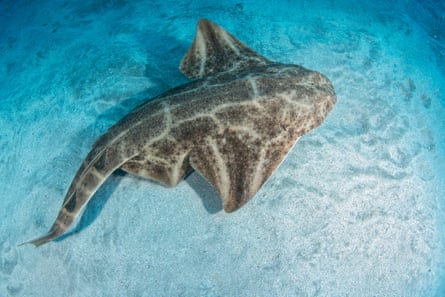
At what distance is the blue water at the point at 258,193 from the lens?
11.9 ft

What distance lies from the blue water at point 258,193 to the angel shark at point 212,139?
45cm

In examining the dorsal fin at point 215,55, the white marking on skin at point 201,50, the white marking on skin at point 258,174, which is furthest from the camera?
the white marking on skin at point 201,50

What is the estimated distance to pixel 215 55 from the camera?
4.70 metres

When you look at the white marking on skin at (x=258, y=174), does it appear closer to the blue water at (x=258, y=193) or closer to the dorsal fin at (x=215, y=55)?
the blue water at (x=258, y=193)

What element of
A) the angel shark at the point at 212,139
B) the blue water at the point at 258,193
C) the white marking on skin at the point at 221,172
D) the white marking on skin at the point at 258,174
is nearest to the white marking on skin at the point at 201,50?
the blue water at the point at 258,193

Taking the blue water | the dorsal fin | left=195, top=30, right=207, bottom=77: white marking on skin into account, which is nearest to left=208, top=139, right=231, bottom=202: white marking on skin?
the blue water

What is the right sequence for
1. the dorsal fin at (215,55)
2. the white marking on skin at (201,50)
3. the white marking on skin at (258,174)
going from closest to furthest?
the white marking on skin at (258,174)
the dorsal fin at (215,55)
the white marking on skin at (201,50)

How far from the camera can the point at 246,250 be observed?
3666 mm

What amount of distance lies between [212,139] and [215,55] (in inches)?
70.5

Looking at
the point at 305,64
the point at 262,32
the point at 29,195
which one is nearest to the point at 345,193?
the point at 305,64

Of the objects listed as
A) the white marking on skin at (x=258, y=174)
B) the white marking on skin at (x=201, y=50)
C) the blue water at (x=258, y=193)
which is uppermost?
the white marking on skin at (x=201, y=50)

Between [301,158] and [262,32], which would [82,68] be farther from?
[301,158]

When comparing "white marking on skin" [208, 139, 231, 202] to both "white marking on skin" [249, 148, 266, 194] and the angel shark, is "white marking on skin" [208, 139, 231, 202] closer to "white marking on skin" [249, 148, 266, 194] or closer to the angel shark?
the angel shark

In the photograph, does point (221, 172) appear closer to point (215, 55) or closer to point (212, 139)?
point (212, 139)
